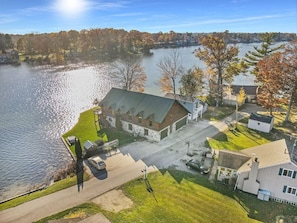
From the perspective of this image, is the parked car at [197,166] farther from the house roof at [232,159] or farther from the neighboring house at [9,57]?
the neighboring house at [9,57]

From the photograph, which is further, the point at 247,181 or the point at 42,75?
the point at 42,75

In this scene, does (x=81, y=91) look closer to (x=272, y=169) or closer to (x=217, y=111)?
(x=217, y=111)

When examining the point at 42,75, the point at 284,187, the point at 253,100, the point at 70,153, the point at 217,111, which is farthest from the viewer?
the point at 42,75

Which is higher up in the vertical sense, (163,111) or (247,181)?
(163,111)

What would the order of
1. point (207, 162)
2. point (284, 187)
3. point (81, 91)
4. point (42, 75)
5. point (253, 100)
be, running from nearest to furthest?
point (284, 187) < point (207, 162) < point (253, 100) < point (81, 91) < point (42, 75)

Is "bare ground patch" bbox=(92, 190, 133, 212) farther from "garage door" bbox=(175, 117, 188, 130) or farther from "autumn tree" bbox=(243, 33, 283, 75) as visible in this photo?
"autumn tree" bbox=(243, 33, 283, 75)

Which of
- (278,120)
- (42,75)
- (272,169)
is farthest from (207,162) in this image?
(42,75)

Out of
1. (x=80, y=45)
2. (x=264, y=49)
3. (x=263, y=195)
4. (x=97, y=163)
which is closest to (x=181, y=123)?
(x=97, y=163)

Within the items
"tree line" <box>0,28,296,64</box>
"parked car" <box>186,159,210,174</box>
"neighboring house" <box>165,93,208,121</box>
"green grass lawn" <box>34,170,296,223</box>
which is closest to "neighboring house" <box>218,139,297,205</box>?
"green grass lawn" <box>34,170,296,223</box>
